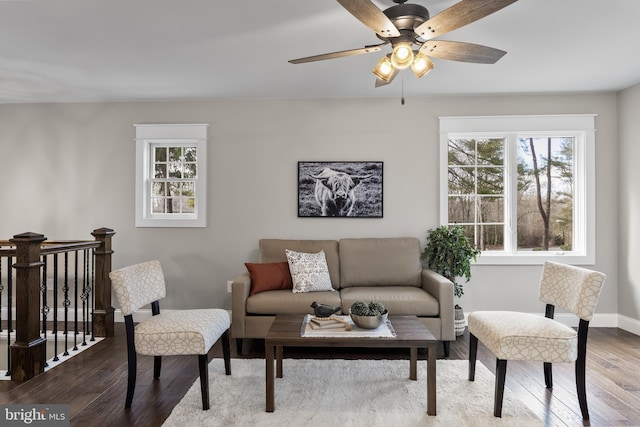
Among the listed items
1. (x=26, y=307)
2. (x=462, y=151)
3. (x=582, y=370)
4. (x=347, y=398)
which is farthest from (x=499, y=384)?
(x=26, y=307)

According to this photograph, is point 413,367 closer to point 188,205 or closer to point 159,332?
point 159,332

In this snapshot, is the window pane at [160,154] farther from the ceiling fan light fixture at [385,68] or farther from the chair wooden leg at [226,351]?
the ceiling fan light fixture at [385,68]

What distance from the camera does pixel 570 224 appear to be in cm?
Answer: 445

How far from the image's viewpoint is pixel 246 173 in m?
4.49

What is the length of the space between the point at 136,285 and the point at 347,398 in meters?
1.61

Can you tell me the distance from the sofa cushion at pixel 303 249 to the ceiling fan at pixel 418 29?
2.14 meters

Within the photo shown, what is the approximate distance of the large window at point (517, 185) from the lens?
14.3 feet

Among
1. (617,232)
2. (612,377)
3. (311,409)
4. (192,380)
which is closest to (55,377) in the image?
(192,380)

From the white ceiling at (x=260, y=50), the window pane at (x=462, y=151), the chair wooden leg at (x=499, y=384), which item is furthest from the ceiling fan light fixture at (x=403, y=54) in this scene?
the window pane at (x=462, y=151)

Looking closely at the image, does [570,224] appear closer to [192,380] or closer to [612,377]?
[612,377]

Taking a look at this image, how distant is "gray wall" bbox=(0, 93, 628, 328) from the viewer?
4.36 metres

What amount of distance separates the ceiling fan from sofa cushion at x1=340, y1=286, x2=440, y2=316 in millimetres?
1937

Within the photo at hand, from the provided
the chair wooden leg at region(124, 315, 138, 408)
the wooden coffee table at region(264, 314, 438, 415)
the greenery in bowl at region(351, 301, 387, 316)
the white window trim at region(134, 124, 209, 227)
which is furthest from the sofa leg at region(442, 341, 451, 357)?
the white window trim at region(134, 124, 209, 227)

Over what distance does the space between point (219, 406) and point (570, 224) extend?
13.7 feet
